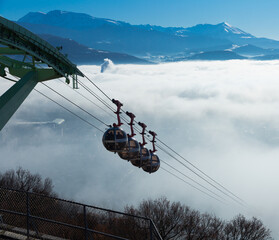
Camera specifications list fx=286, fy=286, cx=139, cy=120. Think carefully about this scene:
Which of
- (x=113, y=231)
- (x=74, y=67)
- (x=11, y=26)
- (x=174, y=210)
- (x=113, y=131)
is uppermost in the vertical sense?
(x=74, y=67)

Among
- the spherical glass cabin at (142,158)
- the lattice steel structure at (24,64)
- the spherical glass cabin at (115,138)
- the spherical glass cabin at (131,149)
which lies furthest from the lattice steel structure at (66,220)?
the lattice steel structure at (24,64)

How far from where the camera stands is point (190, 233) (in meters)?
38.4

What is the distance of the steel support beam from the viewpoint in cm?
1278

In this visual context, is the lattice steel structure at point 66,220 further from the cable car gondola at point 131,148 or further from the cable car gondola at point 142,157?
the cable car gondola at point 131,148

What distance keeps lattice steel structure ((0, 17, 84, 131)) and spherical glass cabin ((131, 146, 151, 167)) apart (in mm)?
6720

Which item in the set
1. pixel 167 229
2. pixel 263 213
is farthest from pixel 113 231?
pixel 263 213

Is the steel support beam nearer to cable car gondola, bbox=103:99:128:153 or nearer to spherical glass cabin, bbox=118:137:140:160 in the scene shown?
cable car gondola, bbox=103:99:128:153

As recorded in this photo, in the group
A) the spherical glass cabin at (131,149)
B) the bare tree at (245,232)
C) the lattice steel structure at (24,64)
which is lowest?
the bare tree at (245,232)

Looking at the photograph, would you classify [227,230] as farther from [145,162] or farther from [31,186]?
[31,186]

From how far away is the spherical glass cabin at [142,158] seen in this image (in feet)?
66.3

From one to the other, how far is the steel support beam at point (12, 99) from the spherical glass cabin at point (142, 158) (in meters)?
8.66

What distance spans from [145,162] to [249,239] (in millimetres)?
30513

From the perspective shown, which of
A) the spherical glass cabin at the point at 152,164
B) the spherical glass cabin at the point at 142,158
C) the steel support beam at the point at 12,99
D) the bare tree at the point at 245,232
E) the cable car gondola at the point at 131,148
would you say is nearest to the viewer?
the steel support beam at the point at 12,99

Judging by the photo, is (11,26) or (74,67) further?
(74,67)
